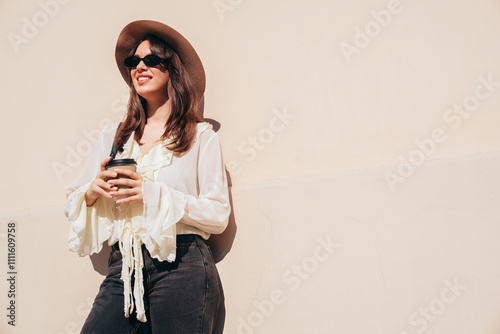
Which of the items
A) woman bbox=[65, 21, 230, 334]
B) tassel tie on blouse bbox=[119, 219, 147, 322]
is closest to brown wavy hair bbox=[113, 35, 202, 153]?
woman bbox=[65, 21, 230, 334]

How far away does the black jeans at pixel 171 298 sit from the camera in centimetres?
160

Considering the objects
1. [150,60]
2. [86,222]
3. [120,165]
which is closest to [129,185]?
[120,165]

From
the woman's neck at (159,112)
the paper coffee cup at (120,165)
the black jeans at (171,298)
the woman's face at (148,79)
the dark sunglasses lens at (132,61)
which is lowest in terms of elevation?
the black jeans at (171,298)

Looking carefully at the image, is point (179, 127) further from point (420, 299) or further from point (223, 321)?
point (420, 299)

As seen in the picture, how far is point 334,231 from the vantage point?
1.88 m

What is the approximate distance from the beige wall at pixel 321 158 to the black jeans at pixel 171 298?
34 cm

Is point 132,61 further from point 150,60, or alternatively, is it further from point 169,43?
point 169,43

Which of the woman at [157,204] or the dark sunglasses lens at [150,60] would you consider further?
the dark sunglasses lens at [150,60]

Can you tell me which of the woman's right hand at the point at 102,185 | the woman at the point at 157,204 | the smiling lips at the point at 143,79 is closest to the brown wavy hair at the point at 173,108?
the woman at the point at 157,204

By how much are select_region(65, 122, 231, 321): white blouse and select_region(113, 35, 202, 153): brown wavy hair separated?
6 centimetres

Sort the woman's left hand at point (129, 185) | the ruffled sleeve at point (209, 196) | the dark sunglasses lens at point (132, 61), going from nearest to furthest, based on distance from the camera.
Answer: the woman's left hand at point (129, 185)
the ruffled sleeve at point (209, 196)
the dark sunglasses lens at point (132, 61)

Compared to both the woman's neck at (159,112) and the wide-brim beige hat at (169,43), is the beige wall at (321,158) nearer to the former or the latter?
the wide-brim beige hat at (169,43)

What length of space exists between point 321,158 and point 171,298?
1.03 meters

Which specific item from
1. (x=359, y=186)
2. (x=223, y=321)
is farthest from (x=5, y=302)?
(x=359, y=186)
